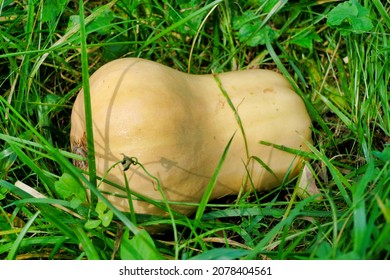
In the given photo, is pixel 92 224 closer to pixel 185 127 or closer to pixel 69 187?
pixel 69 187

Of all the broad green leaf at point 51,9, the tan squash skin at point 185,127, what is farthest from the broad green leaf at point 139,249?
the broad green leaf at point 51,9

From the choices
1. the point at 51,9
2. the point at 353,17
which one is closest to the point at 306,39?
the point at 353,17

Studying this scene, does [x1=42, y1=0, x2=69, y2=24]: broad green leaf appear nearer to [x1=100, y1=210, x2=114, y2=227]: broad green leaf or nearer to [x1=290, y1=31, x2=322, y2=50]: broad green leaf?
[x1=100, y1=210, x2=114, y2=227]: broad green leaf

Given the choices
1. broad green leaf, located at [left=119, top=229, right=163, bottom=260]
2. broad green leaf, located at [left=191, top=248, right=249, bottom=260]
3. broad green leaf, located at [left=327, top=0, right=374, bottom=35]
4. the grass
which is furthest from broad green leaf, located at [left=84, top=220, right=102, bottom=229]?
broad green leaf, located at [left=327, top=0, right=374, bottom=35]
